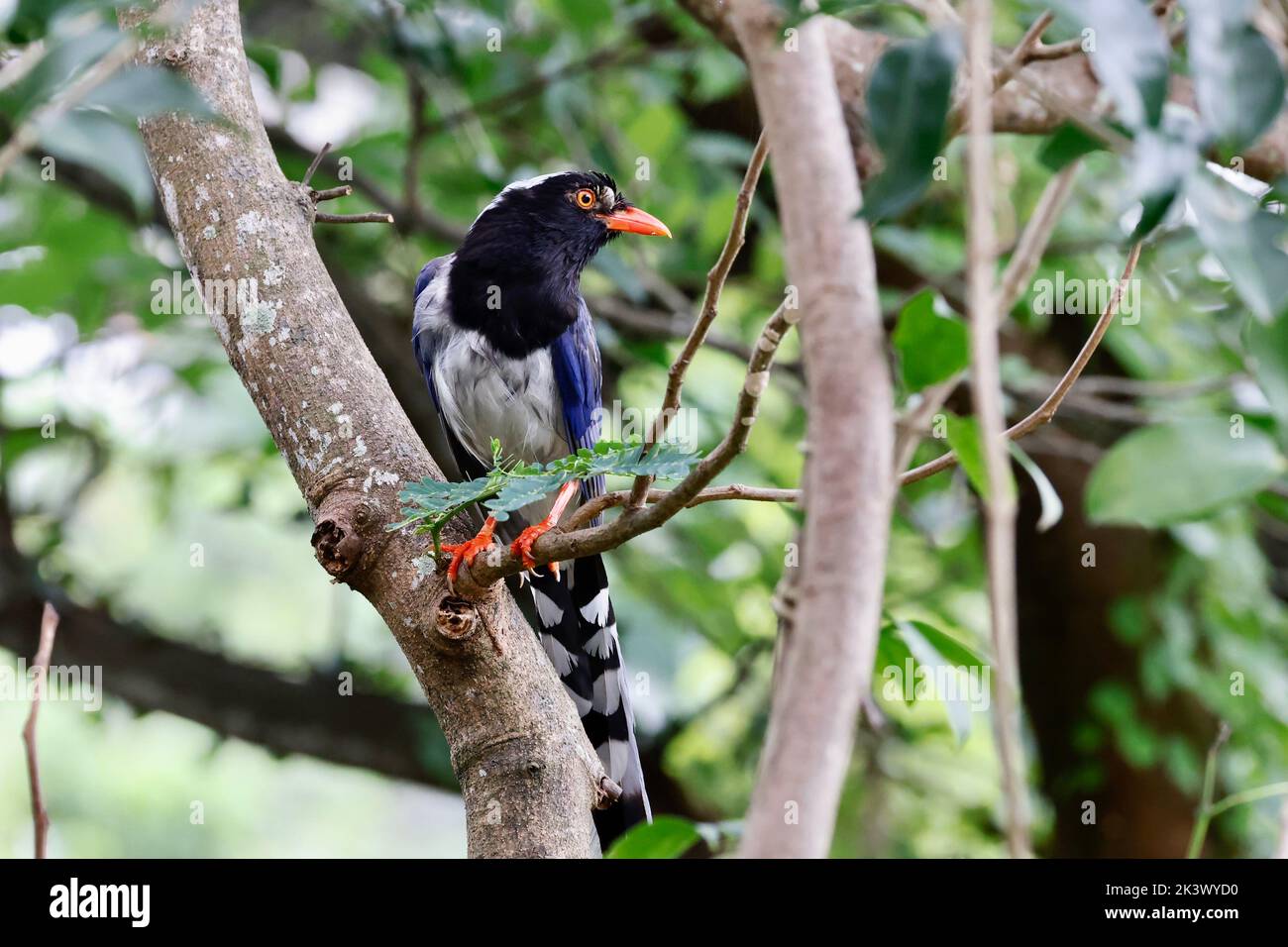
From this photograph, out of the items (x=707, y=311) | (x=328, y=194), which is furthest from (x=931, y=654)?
(x=328, y=194)

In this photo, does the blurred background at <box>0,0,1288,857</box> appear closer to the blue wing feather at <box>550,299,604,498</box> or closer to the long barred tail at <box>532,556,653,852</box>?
the blue wing feather at <box>550,299,604,498</box>

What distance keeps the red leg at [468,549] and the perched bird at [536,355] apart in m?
1.03

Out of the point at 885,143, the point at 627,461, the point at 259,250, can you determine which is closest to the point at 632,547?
the point at 259,250

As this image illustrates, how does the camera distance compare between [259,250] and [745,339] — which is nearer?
[259,250]

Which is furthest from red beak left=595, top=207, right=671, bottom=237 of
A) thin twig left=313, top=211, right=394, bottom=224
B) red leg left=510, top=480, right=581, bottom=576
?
thin twig left=313, top=211, right=394, bottom=224

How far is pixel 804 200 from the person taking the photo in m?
1.09

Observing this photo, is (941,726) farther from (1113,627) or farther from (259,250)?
(259,250)

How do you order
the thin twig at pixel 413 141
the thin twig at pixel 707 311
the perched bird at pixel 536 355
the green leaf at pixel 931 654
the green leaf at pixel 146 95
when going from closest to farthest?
1. the green leaf at pixel 146 95
2. the thin twig at pixel 707 311
3. the green leaf at pixel 931 654
4. the perched bird at pixel 536 355
5. the thin twig at pixel 413 141

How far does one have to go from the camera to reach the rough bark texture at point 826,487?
3.27 feet

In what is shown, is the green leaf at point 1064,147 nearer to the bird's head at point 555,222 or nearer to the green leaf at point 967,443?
the green leaf at point 967,443

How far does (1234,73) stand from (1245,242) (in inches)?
6.5

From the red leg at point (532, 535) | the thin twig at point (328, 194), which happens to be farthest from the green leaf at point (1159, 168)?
the thin twig at point (328, 194)

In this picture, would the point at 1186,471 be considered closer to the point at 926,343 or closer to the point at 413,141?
the point at 926,343

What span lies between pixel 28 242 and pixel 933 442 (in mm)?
3814
